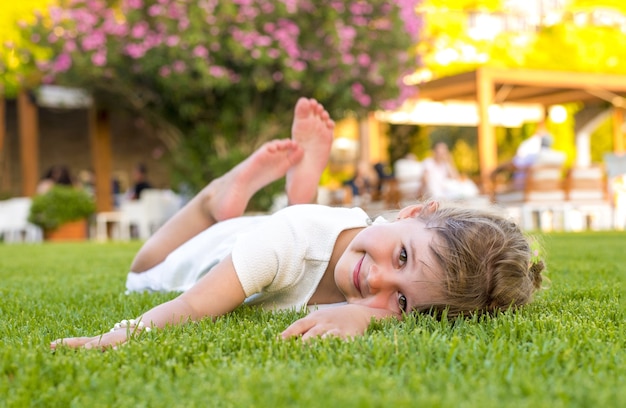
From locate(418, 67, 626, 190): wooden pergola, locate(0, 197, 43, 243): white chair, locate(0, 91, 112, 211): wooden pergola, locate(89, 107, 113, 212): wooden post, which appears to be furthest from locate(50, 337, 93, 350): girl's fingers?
locate(89, 107, 113, 212): wooden post

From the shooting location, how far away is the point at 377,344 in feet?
5.24

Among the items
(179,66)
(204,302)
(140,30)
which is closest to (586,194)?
(179,66)

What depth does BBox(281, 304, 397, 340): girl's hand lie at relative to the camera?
180 cm

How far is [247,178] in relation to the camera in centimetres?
345

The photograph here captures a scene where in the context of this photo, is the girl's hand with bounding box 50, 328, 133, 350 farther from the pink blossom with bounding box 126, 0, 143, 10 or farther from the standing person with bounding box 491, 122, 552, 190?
the standing person with bounding box 491, 122, 552, 190

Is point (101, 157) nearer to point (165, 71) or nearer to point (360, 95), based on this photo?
point (165, 71)

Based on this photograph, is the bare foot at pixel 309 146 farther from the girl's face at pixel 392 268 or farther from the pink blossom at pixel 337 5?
the pink blossom at pixel 337 5

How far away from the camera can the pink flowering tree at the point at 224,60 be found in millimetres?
10633

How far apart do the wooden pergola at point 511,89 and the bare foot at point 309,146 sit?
10.0 metres

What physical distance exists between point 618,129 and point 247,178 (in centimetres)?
1878

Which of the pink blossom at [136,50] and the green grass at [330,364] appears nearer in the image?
the green grass at [330,364]

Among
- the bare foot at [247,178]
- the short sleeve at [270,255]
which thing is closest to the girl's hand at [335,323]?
the short sleeve at [270,255]

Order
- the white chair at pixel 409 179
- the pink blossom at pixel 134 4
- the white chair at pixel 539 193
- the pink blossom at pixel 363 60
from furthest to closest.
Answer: the white chair at pixel 409 179, the white chair at pixel 539 193, the pink blossom at pixel 363 60, the pink blossom at pixel 134 4

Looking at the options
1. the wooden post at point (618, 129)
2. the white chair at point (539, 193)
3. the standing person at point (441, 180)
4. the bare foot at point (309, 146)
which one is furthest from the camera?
the wooden post at point (618, 129)
